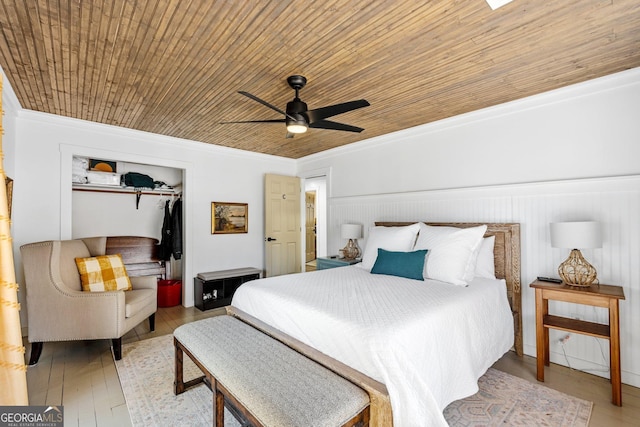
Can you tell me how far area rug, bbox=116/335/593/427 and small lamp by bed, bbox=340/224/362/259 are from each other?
2.24 m

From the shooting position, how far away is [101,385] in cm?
229

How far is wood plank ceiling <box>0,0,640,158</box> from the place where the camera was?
167 cm

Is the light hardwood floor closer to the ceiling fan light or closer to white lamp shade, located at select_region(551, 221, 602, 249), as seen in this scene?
white lamp shade, located at select_region(551, 221, 602, 249)

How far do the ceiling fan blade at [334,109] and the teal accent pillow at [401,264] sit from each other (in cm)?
149

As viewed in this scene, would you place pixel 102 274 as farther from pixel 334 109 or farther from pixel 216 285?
pixel 334 109

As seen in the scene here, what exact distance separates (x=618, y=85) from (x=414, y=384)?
2.90 meters

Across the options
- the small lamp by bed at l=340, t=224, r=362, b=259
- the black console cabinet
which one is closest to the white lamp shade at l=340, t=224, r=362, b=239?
the small lamp by bed at l=340, t=224, r=362, b=259

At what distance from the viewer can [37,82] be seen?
253 centimetres

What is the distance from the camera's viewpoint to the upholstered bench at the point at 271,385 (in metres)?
1.23

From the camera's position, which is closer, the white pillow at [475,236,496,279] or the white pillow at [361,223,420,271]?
the white pillow at [475,236,496,279]

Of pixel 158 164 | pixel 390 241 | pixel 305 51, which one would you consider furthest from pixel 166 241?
pixel 305 51

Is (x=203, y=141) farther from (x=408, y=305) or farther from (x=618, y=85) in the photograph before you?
(x=618, y=85)

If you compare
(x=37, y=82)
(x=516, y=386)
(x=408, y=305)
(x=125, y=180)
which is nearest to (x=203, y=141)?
(x=125, y=180)

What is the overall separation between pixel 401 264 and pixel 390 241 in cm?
44
